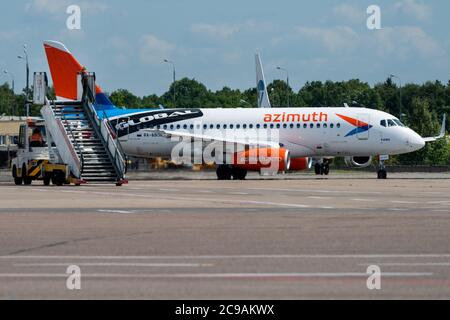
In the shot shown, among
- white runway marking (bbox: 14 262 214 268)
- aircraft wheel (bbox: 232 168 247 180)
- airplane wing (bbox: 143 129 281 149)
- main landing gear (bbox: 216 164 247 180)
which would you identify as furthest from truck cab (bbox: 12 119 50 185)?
white runway marking (bbox: 14 262 214 268)

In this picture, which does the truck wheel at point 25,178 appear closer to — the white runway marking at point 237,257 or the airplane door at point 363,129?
the airplane door at point 363,129

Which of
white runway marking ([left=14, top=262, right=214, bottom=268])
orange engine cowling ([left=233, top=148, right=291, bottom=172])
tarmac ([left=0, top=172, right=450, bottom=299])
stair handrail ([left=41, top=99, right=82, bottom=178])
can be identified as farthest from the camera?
orange engine cowling ([left=233, top=148, right=291, bottom=172])

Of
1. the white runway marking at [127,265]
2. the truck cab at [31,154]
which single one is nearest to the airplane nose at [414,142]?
the truck cab at [31,154]

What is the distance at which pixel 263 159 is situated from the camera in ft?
198

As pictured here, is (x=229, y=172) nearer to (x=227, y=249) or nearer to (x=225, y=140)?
(x=225, y=140)

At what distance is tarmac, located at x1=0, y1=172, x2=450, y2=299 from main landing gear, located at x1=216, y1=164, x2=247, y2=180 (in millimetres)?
27820

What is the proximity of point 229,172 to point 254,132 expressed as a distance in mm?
2981

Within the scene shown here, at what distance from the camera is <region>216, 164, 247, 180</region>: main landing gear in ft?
205

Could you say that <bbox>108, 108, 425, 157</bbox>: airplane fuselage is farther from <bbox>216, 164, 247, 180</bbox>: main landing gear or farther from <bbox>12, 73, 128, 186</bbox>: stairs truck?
<bbox>12, 73, 128, 186</bbox>: stairs truck

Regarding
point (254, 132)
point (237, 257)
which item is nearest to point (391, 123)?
point (254, 132)

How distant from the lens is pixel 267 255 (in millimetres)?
18484
